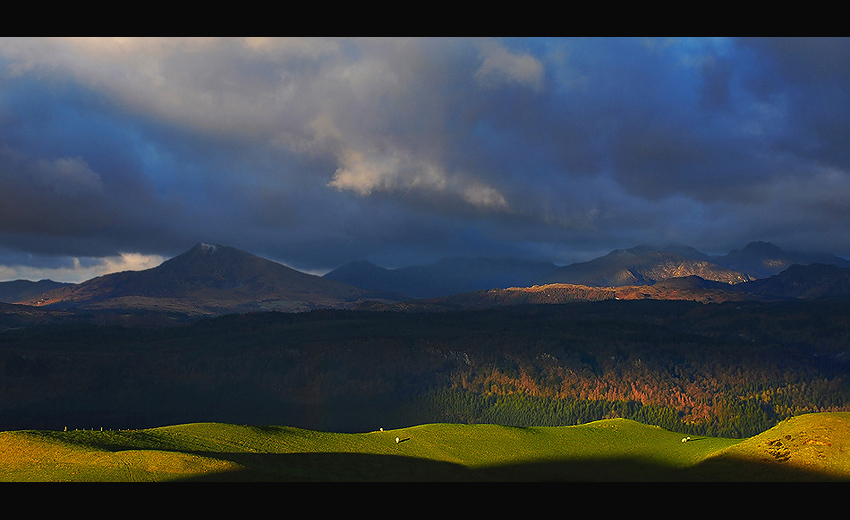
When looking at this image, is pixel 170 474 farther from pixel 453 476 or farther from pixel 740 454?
pixel 740 454

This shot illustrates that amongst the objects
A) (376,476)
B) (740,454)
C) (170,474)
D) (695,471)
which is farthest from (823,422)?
(170,474)

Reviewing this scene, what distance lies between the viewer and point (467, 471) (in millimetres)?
104312

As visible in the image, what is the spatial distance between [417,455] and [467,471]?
888 cm

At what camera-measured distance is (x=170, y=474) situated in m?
72.9

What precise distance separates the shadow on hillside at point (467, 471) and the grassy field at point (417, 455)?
196 millimetres

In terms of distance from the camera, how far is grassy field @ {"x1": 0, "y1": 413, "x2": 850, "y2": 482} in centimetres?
7562

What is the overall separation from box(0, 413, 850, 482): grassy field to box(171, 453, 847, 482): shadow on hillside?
0.64ft

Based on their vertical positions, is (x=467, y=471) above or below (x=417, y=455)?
below

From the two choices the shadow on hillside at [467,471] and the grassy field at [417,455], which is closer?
the grassy field at [417,455]

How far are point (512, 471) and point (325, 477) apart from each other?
35.3 metres

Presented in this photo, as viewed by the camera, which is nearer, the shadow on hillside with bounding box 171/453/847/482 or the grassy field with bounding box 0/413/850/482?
the grassy field with bounding box 0/413/850/482

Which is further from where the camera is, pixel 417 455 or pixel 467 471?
pixel 417 455

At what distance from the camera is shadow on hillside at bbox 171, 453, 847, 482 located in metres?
84.4

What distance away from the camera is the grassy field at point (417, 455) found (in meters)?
75.6
